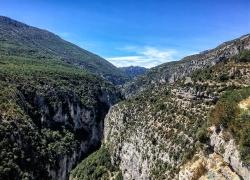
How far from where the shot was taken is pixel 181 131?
95312mm

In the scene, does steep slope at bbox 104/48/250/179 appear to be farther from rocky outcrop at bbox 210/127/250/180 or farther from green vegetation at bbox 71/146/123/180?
green vegetation at bbox 71/146/123/180

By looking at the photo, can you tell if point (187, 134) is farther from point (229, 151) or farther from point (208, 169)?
point (229, 151)

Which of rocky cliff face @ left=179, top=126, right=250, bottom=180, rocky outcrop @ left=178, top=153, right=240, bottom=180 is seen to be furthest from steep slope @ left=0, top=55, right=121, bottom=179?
rocky cliff face @ left=179, top=126, right=250, bottom=180

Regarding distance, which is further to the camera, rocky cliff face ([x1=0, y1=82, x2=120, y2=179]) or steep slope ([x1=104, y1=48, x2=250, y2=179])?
rocky cliff face ([x1=0, y1=82, x2=120, y2=179])

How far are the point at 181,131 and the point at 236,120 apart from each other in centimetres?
3303

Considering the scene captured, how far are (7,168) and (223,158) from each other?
76933mm

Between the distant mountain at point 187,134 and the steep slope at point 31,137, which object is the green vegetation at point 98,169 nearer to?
the distant mountain at point 187,134

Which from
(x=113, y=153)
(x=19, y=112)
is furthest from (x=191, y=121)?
(x=19, y=112)

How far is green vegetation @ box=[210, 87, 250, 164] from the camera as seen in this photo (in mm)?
57575

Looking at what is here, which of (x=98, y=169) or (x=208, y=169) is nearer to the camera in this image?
(x=208, y=169)

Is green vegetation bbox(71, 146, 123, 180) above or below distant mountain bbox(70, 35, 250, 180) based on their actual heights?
below

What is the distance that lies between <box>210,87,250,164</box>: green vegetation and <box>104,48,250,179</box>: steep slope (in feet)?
0.54

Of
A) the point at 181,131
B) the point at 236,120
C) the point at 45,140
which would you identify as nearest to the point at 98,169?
the point at 45,140

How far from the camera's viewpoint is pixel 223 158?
61656 millimetres
